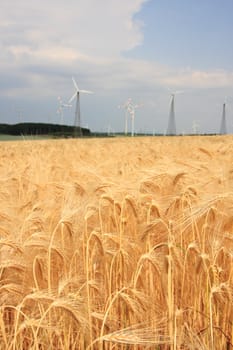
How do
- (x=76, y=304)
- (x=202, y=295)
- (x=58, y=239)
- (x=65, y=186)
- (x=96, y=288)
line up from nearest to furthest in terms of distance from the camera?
1. (x=76, y=304)
2. (x=96, y=288)
3. (x=202, y=295)
4. (x=58, y=239)
5. (x=65, y=186)

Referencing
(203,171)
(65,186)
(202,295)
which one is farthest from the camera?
(203,171)

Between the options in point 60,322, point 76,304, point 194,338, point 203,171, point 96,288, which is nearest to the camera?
point 194,338

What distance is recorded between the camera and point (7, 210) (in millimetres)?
3533

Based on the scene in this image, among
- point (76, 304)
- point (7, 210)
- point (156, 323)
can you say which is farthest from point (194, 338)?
point (7, 210)

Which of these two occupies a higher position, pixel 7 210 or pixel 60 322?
pixel 7 210

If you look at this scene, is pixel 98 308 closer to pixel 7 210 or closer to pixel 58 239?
pixel 58 239

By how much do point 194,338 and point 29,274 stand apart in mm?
1020

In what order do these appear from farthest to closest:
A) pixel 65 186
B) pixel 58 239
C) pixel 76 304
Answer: pixel 65 186 → pixel 58 239 → pixel 76 304

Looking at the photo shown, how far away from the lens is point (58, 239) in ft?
10.3

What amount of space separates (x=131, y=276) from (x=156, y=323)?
66cm

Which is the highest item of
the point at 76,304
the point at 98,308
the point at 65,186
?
the point at 65,186

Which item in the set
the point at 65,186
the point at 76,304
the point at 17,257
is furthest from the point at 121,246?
the point at 65,186

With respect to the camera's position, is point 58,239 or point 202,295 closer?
point 202,295

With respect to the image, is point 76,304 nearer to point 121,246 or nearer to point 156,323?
point 156,323
